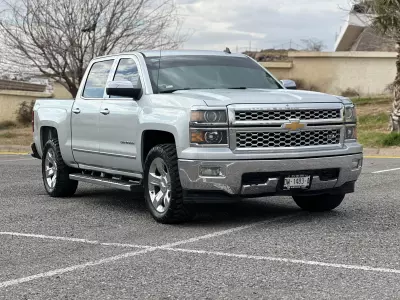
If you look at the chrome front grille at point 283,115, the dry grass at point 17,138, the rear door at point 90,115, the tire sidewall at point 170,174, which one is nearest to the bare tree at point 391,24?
the dry grass at point 17,138

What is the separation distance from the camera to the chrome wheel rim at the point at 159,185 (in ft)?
28.0

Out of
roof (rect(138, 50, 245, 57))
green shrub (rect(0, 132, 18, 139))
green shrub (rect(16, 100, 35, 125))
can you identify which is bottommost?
green shrub (rect(16, 100, 35, 125))

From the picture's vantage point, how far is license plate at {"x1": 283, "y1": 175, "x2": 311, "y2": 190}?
27.0ft

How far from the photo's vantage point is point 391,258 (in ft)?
21.9

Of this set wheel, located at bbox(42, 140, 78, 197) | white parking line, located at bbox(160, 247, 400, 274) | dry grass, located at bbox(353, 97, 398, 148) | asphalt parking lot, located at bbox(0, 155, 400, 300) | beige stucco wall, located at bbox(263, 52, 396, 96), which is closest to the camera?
asphalt parking lot, located at bbox(0, 155, 400, 300)

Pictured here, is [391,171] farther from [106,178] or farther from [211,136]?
[211,136]

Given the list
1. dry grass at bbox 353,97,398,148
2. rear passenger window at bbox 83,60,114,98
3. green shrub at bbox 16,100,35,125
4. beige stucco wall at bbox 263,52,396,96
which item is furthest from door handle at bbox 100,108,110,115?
beige stucco wall at bbox 263,52,396,96

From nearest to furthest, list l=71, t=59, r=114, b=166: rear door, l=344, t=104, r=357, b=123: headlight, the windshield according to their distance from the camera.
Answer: l=344, t=104, r=357, b=123: headlight
the windshield
l=71, t=59, r=114, b=166: rear door

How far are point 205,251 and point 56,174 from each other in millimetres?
4768

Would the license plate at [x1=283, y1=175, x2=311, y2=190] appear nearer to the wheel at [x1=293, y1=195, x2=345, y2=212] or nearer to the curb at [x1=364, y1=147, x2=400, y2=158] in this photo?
the wheel at [x1=293, y1=195, x2=345, y2=212]

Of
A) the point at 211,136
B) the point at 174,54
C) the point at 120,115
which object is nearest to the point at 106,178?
the point at 120,115

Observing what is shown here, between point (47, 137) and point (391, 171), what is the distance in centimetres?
629

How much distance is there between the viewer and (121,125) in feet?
31.1

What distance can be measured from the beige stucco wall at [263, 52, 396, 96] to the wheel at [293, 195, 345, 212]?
1040 inches
